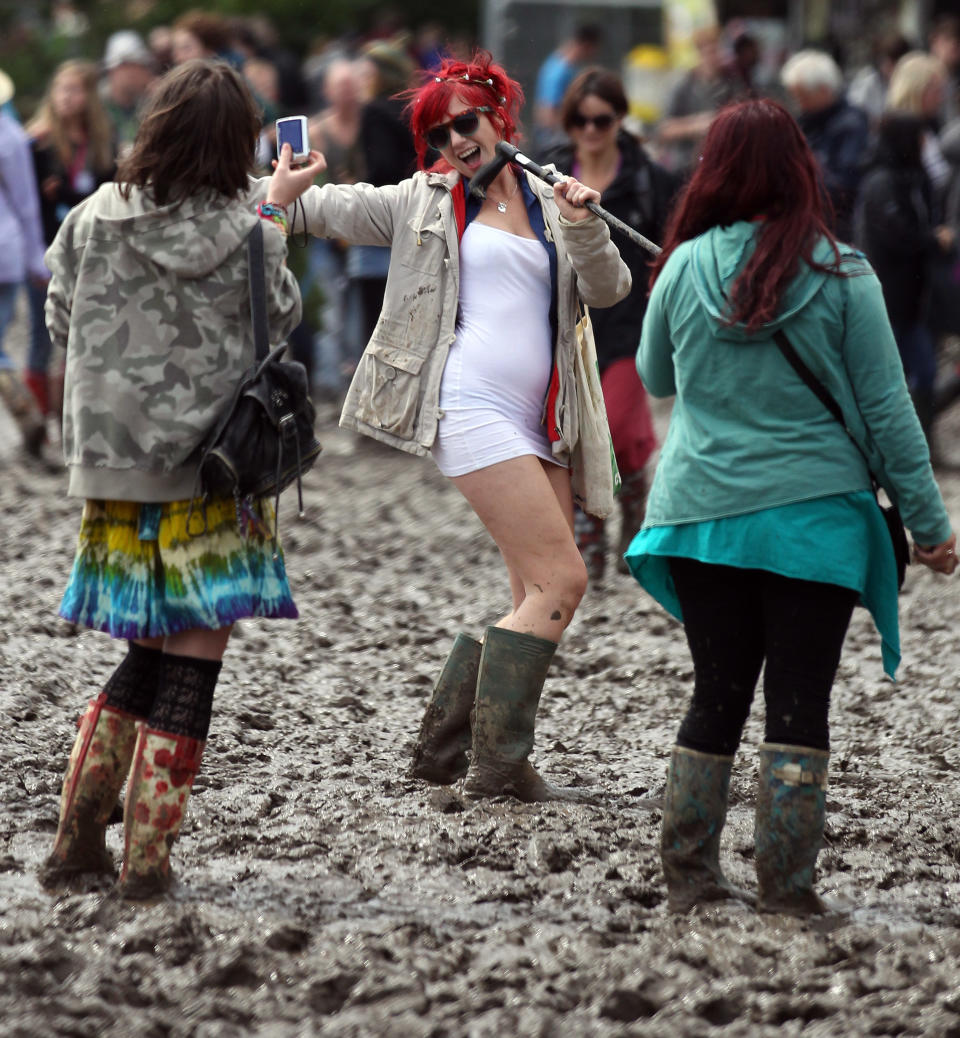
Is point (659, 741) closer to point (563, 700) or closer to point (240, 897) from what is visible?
point (563, 700)

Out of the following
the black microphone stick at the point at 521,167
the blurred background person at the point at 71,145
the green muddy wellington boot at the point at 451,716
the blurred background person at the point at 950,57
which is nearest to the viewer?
the black microphone stick at the point at 521,167

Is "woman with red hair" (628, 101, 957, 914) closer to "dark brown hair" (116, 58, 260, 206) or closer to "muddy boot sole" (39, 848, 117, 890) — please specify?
"dark brown hair" (116, 58, 260, 206)

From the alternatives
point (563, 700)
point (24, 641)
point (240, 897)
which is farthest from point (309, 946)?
point (24, 641)

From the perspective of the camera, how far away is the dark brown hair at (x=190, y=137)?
3656 millimetres

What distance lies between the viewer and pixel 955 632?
6934mm

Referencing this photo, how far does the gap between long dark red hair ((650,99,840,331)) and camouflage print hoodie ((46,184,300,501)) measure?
3.20 ft

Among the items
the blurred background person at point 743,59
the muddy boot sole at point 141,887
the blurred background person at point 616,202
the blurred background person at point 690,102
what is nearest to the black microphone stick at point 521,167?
the muddy boot sole at point 141,887

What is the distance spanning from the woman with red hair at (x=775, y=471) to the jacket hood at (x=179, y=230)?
962 mm

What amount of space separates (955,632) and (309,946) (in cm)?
403

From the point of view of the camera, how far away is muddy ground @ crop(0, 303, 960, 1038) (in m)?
3.35

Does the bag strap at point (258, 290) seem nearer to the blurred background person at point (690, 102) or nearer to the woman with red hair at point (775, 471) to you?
the woman with red hair at point (775, 471)

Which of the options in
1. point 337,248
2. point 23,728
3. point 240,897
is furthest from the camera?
point 337,248

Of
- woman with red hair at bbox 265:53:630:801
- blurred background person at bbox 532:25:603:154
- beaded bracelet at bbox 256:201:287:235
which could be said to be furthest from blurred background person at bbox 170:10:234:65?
beaded bracelet at bbox 256:201:287:235

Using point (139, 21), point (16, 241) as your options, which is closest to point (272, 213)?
point (16, 241)
